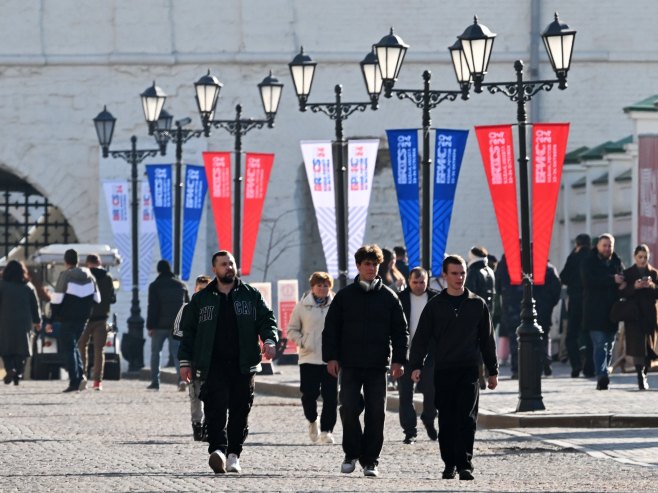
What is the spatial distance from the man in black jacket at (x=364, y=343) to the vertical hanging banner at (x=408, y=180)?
1109 cm

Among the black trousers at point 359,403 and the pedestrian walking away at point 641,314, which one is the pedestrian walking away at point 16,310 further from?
the black trousers at point 359,403

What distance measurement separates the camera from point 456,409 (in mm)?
13531

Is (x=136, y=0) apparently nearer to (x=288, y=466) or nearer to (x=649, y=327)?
(x=649, y=327)

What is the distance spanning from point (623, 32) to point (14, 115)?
11.3 metres

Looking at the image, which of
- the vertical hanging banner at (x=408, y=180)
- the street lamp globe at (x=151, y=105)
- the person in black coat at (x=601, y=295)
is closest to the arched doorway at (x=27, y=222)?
the street lamp globe at (x=151, y=105)

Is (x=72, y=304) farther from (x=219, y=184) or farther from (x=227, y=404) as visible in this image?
(x=227, y=404)

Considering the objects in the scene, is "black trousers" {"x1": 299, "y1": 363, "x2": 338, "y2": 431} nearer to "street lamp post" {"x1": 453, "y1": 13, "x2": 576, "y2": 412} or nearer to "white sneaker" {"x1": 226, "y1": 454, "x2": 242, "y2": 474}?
"street lamp post" {"x1": 453, "y1": 13, "x2": 576, "y2": 412}

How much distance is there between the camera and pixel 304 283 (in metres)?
39.2

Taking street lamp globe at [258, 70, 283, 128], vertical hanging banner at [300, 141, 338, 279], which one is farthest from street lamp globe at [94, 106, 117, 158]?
vertical hanging banner at [300, 141, 338, 279]

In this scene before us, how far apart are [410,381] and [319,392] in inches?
43.9

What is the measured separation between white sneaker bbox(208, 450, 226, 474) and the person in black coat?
9.27 metres

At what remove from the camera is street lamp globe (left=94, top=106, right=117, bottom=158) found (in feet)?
117

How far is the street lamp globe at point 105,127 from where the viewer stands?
35.6m

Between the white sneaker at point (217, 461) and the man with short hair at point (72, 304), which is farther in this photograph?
the man with short hair at point (72, 304)
